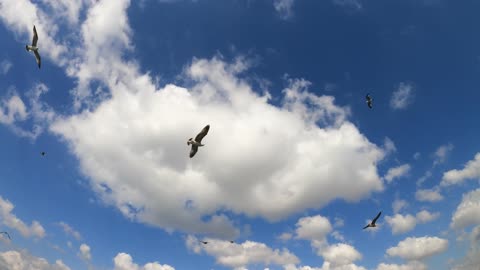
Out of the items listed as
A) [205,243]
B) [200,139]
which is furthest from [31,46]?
[205,243]

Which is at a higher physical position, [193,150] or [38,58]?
[38,58]

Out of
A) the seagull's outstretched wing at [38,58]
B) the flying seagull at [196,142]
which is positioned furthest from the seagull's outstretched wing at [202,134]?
the seagull's outstretched wing at [38,58]

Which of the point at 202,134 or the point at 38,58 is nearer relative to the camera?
the point at 202,134

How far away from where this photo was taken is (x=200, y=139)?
6962 cm

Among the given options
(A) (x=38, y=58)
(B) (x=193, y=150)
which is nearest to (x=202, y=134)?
(B) (x=193, y=150)

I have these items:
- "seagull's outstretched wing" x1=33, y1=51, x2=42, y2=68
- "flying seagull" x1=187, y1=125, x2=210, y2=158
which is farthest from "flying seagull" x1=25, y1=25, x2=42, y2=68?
"flying seagull" x1=187, y1=125, x2=210, y2=158

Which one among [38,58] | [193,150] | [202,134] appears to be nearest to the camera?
[202,134]

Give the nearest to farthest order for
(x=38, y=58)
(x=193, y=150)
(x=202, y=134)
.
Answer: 1. (x=202, y=134)
2. (x=193, y=150)
3. (x=38, y=58)

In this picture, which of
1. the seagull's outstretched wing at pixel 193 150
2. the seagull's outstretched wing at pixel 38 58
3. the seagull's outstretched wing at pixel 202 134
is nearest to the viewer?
the seagull's outstretched wing at pixel 202 134

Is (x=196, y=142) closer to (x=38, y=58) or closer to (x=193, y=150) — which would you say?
(x=193, y=150)

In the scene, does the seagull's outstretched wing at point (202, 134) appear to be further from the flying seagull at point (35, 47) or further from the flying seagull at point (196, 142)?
the flying seagull at point (35, 47)

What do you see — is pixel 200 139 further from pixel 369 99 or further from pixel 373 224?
pixel 373 224

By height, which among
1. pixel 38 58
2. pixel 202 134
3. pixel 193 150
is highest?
pixel 38 58

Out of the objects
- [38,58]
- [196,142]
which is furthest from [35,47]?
[196,142]
